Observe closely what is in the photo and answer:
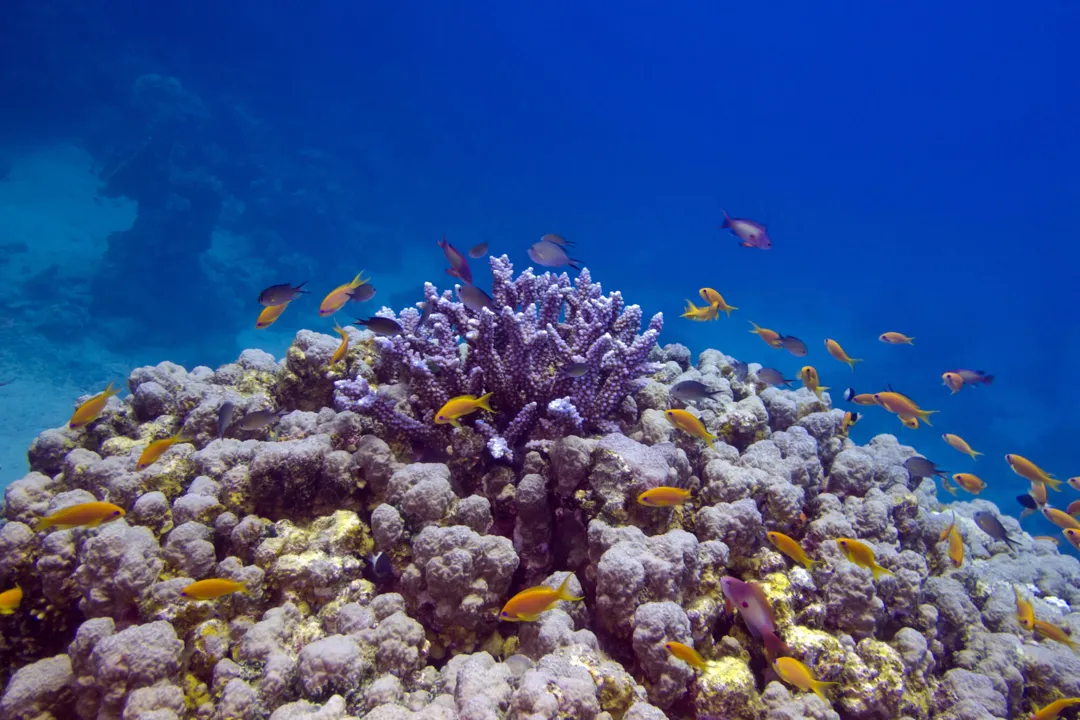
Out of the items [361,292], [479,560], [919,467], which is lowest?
[479,560]

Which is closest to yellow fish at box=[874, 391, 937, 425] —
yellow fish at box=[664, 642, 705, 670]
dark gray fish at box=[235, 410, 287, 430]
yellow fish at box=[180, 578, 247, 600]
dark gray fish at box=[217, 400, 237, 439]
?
yellow fish at box=[664, 642, 705, 670]

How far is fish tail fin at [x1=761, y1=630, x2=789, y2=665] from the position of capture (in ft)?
8.82

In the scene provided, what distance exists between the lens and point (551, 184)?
245 feet

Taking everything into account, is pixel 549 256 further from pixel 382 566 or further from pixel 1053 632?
pixel 1053 632

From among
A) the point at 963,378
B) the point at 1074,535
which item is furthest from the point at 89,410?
the point at 963,378

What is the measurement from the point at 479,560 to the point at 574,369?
1.32m

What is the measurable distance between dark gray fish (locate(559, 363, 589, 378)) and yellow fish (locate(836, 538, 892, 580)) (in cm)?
202

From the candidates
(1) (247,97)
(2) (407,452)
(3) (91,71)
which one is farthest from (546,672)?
(1) (247,97)

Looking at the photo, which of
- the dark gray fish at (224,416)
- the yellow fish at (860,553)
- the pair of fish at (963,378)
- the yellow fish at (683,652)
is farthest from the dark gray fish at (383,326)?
the pair of fish at (963,378)

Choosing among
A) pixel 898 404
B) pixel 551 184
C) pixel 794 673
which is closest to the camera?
pixel 794 673

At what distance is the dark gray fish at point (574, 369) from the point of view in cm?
330

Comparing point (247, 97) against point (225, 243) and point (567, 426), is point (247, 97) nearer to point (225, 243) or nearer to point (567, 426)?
point (225, 243)

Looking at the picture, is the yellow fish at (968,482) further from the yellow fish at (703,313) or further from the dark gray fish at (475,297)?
→ the dark gray fish at (475,297)

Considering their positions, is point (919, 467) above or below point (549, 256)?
below
